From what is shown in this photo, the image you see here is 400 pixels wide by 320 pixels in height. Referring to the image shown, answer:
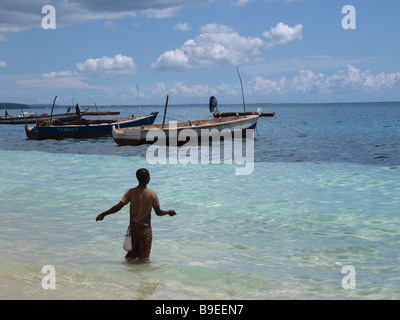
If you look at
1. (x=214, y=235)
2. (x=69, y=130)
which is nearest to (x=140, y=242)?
(x=214, y=235)

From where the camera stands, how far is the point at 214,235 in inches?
345

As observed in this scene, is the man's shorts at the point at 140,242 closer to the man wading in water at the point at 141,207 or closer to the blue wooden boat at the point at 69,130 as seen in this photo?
the man wading in water at the point at 141,207

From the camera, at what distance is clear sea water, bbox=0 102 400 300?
224 inches

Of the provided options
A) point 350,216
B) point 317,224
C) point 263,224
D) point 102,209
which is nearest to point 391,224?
point 350,216

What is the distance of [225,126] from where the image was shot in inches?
1177

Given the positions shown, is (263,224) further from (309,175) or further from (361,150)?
(361,150)

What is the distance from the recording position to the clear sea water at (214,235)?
5.70 meters
